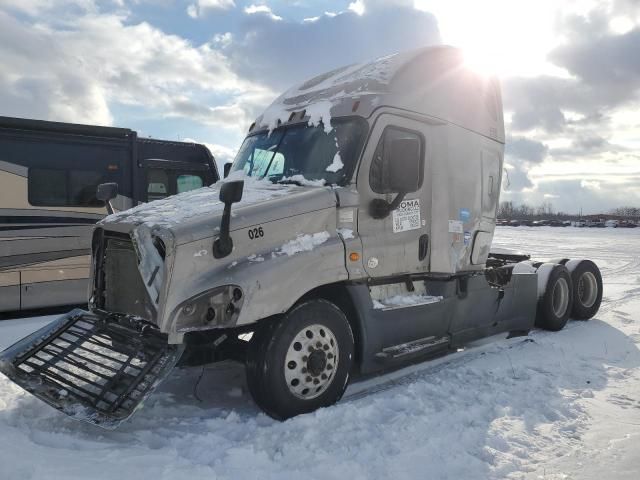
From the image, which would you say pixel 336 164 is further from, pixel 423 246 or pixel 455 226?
pixel 455 226

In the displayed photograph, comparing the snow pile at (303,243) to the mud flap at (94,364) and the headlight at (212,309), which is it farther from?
the mud flap at (94,364)

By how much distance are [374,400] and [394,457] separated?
3.21 ft

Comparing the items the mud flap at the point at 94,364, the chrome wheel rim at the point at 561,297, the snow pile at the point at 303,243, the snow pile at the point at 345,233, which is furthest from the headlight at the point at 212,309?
the chrome wheel rim at the point at 561,297

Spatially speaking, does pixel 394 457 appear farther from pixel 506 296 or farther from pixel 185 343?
pixel 506 296

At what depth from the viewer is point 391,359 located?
526 centimetres

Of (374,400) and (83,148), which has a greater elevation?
(83,148)

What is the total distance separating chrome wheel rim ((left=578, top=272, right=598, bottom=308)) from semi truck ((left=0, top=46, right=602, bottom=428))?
280 cm

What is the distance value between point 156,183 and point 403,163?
21.1 feet

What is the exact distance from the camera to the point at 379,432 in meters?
4.11

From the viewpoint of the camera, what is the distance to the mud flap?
3980mm

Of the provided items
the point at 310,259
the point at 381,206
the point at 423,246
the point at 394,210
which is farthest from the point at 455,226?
the point at 310,259

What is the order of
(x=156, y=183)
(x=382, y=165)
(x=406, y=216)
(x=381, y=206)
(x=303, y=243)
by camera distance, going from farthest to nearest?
(x=156, y=183), (x=406, y=216), (x=382, y=165), (x=381, y=206), (x=303, y=243)

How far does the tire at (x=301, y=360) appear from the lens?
434cm

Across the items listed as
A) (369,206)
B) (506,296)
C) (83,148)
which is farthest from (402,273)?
(83,148)
